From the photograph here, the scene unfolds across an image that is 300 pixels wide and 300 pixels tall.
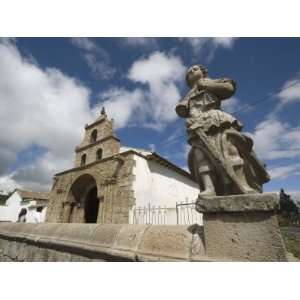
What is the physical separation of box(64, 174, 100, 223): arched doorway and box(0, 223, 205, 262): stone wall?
324 inches

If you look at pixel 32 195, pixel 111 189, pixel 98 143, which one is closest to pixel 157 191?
pixel 111 189

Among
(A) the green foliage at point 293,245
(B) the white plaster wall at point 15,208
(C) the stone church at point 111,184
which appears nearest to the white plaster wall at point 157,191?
(C) the stone church at point 111,184

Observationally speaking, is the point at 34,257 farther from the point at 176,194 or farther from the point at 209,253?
the point at 176,194

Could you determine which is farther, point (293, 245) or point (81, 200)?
point (81, 200)

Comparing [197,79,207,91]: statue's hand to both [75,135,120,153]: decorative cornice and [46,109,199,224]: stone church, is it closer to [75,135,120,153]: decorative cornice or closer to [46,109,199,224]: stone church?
[46,109,199,224]: stone church

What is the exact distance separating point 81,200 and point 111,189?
3869 mm

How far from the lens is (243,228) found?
128 cm

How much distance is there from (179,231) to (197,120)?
3.32 feet

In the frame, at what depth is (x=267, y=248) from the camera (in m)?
1.18

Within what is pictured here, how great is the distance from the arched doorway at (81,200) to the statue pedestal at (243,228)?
10.5 metres

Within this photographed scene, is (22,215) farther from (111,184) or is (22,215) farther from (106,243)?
(106,243)

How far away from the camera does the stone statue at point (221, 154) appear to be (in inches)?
60.2

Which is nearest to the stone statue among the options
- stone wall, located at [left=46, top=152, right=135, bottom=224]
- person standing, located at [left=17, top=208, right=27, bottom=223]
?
stone wall, located at [left=46, top=152, right=135, bottom=224]

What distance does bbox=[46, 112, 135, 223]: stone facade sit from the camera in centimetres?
866
